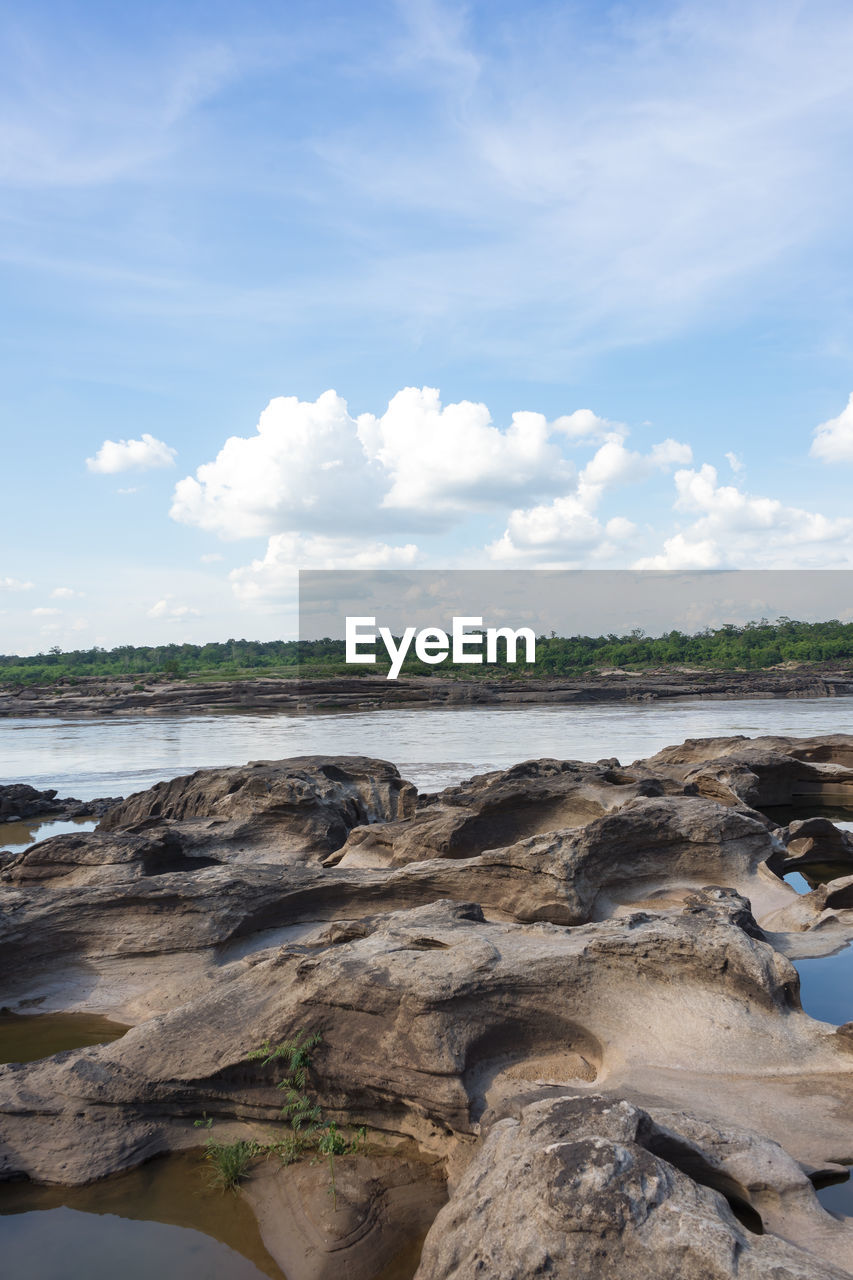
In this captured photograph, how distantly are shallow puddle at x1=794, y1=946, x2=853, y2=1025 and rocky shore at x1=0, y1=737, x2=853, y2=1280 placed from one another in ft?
0.81

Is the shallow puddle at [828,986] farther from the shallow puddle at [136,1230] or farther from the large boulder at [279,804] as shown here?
the large boulder at [279,804]

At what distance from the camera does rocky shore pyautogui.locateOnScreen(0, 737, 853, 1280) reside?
306 centimetres

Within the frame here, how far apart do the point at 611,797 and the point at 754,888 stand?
219 cm

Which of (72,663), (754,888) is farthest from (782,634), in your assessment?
(754,888)

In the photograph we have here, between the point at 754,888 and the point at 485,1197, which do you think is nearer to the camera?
the point at 485,1197

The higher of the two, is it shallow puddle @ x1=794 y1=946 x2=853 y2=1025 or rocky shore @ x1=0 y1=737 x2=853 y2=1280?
rocky shore @ x1=0 y1=737 x2=853 y2=1280

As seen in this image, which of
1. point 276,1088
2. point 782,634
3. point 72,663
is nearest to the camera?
point 276,1088

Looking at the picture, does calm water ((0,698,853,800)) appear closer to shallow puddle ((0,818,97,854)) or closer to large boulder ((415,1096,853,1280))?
shallow puddle ((0,818,97,854))

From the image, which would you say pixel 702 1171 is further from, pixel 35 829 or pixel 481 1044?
pixel 35 829

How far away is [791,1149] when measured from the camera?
401 cm

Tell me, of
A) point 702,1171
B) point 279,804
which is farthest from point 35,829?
point 702,1171

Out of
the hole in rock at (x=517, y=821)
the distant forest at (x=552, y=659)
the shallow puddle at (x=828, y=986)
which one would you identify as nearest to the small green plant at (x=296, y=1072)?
the shallow puddle at (x=828, y=986)

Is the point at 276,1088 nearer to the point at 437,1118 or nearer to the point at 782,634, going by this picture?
the point at 437,1118

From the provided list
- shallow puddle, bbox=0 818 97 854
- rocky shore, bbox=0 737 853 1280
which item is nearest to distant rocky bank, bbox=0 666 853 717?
shallow puddle, bbox=0 818 97 854
